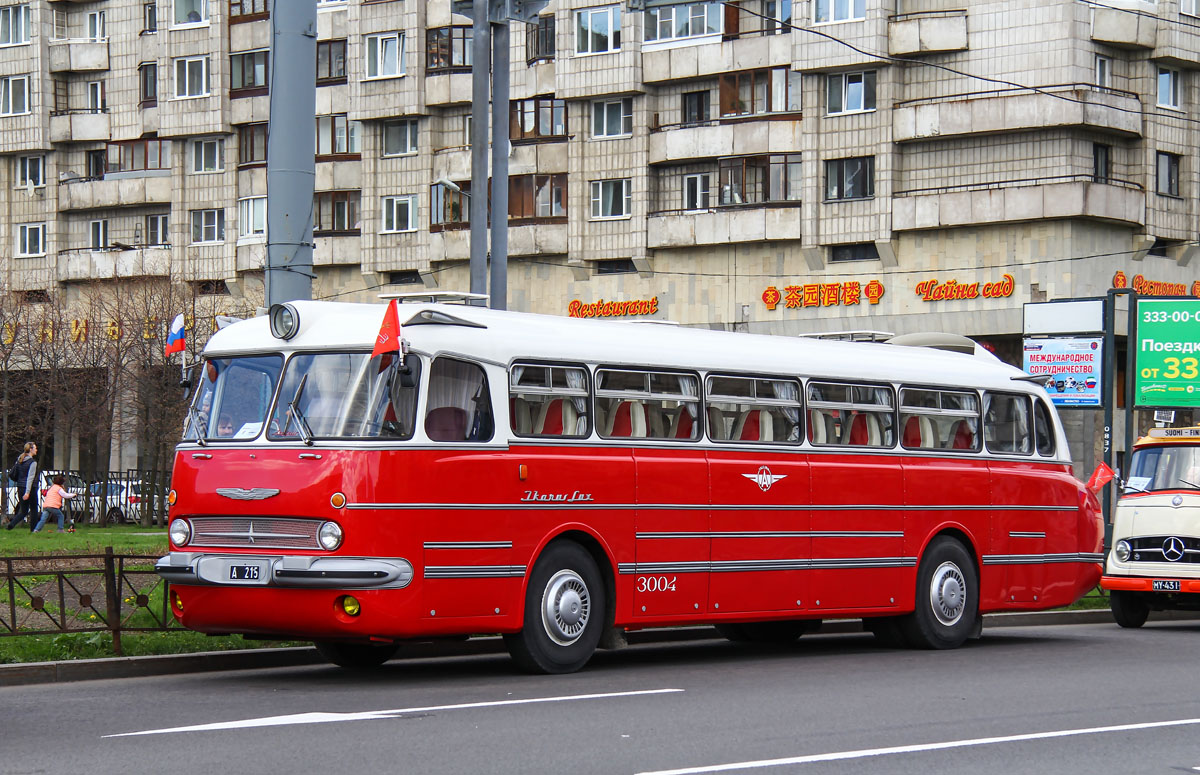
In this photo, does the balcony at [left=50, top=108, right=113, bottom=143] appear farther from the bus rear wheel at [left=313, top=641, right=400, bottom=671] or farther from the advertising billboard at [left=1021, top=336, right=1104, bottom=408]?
the bus rear wheel at [left=313, top=641, right=400, bottom=671]

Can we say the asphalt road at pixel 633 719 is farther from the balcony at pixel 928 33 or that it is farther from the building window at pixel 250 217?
the building window at pixel 250 217

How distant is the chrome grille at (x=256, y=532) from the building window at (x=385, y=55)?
1847 inches

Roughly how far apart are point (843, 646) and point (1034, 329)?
22777 mm

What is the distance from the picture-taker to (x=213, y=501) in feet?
45.9

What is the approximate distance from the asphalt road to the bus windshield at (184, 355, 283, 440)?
1.91m

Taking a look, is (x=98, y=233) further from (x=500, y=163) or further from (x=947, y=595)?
(x=947, y=595)

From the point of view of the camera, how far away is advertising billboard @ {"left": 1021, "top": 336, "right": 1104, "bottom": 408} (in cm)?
3828

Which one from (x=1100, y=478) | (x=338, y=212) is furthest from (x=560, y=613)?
(x=338, y=212)

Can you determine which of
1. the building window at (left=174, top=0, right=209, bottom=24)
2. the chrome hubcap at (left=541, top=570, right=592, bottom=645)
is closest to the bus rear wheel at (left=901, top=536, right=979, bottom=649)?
the chrome hubcap at (left=541, top=570, right=592, bottom=645)

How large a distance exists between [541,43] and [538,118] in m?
2.26

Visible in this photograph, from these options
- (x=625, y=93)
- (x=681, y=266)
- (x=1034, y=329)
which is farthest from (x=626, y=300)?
(x=1034, y=329)

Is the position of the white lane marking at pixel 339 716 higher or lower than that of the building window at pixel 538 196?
lower

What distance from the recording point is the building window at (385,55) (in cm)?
5953

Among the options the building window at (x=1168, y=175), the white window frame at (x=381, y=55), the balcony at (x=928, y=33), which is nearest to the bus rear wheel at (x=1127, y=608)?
the balcony at (x=928, y=33)
